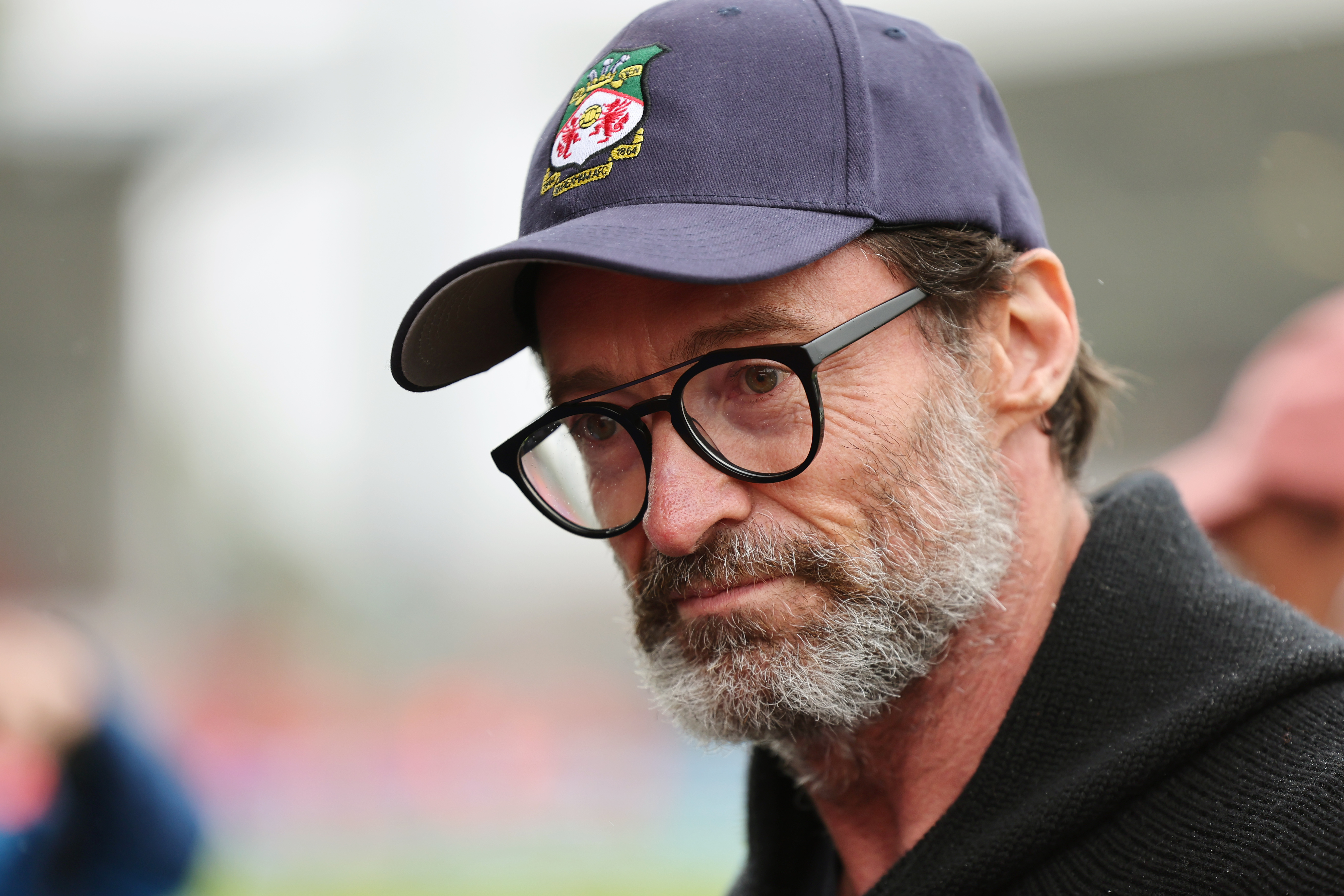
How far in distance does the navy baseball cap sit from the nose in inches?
9.1

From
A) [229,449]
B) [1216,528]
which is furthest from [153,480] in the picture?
[1216,528]

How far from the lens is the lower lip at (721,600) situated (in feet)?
4.82

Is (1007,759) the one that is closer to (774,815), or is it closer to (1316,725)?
(1316,725)

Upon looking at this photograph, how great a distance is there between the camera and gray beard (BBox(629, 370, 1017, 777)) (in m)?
1.47

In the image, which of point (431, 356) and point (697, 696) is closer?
point (697, 696)

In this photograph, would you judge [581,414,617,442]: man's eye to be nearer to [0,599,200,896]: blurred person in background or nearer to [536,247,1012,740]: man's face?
[536,247,1012,740]: man's face

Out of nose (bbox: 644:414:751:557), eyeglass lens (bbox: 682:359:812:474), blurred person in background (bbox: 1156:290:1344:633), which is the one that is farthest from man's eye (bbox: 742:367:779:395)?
blurred person in background (bbox: 1156:290:1344:633)

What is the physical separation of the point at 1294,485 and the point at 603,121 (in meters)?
2.24

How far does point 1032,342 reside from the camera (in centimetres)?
166

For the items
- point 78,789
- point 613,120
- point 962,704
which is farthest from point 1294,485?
point 78,789

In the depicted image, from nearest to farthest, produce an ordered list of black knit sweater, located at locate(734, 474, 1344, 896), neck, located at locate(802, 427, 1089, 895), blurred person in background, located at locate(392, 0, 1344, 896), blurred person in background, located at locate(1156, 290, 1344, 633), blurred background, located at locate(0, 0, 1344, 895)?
black knit sweater, located at locate(734, 474, 1344, 896)
blurred person in background, located at locate(392, 0, 1344, 896)
neck, located at locate(802, 427, 1089, 895)
blurred person in background, located at locate(1156, 290, 1344, 633)
blurred background, located at locate(0, 0, 1344, 895)

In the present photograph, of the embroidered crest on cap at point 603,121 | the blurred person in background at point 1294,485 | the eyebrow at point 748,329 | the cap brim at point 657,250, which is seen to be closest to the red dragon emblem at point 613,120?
the embroidered crest on cap at point 603,121

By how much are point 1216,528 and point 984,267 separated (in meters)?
1.91

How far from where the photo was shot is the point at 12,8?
259 inches
